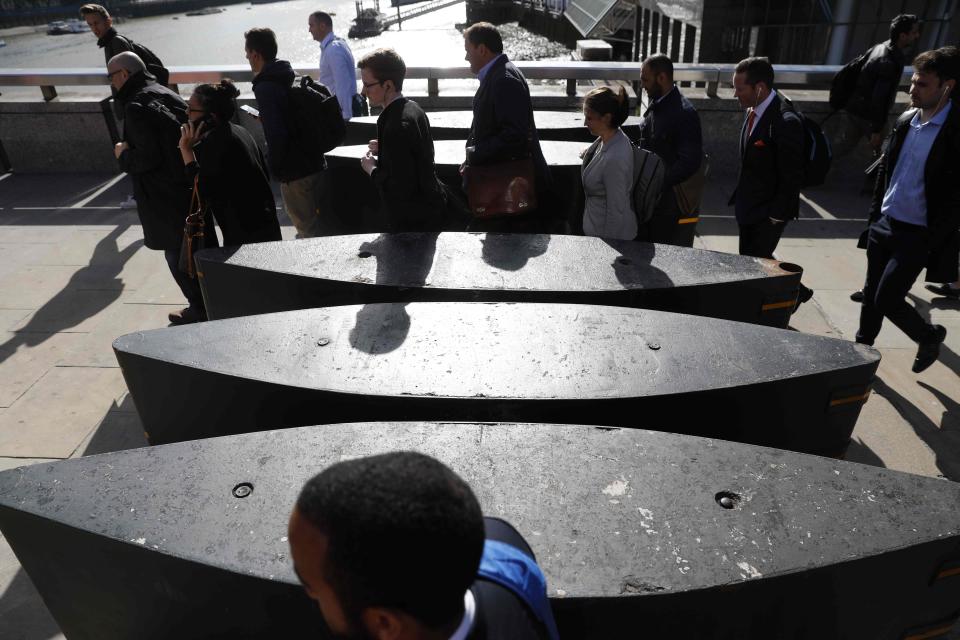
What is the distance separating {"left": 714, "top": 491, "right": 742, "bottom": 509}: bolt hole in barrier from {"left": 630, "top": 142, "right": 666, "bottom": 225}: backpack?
2.50 meters

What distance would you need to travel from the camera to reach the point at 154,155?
16.4ft

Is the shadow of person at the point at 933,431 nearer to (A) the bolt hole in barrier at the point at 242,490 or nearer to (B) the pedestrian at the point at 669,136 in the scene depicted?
(B) the pedestrian at the point at 669,136

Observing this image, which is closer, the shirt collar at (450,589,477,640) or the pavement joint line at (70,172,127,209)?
the shirt collar at (450,589,477,640)

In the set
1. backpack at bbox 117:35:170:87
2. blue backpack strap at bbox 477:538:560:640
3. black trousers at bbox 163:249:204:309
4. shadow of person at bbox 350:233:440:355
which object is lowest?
black trousers at bbox 163:249:204:309

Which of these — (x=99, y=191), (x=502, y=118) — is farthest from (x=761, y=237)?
(x=99, y=191)

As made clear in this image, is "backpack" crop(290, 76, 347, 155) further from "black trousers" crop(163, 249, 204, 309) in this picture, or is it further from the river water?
the river water

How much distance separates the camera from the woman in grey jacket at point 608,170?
406 centimetres

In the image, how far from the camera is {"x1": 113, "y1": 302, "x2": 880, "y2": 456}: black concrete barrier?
2.87m

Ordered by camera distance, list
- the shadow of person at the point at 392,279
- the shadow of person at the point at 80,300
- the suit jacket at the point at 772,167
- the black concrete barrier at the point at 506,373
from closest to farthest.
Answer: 1. the black concrete barrier at the point at 506,373
2. the shadow of person at the point at 392,279
3. the suit jacket at the point at 772,167
4. the shadow of person at the point at 80,300

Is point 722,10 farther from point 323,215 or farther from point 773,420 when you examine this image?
point 773,420

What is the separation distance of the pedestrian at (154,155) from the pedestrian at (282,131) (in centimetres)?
67

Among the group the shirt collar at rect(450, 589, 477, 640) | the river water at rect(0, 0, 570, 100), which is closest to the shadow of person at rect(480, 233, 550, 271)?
the shirt collar at rect(450, 589, 477, 640)

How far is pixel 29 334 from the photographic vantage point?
5.64 metres

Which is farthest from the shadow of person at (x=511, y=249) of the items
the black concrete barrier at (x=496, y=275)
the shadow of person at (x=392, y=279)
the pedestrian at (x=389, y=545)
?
the pedestrian at (x=389, y=545)
